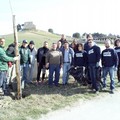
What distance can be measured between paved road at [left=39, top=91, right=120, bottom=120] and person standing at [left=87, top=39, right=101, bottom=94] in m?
1.10

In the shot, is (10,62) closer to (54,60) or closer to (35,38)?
(54,60)

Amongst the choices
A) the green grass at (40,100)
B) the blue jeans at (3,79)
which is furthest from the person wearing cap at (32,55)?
the blue jeans at (3,79)

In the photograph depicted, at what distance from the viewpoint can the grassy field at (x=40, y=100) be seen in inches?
330

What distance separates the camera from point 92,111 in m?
8.80

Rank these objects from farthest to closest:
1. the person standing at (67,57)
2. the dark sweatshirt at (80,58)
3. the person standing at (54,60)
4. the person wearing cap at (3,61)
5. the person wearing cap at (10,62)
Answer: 1. the person standing at (67,57)
2. the dark sweatshirt at (80,58)
3. the person standing at (54,60)
4. the person wearing cap at (10,62)
5. the person wearing cap at (3,61)

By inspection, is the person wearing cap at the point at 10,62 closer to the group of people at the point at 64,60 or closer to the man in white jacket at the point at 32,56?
the group of people at the point at 64,60

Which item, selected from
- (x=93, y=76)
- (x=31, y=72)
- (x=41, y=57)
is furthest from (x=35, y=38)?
(x=93, y=76)

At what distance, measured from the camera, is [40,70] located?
12320 millimetres

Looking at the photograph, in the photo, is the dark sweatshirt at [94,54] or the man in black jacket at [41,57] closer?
the dark sweatshirt at [94,54]

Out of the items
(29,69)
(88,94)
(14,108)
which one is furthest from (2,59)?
(88,94)

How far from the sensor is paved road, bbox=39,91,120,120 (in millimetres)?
8227

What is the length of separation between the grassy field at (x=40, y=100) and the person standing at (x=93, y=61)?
356mm

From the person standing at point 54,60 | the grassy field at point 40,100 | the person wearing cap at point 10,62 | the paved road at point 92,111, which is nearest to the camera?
the paved road at point 92,111

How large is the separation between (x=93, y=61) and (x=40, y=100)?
2.63 meters
